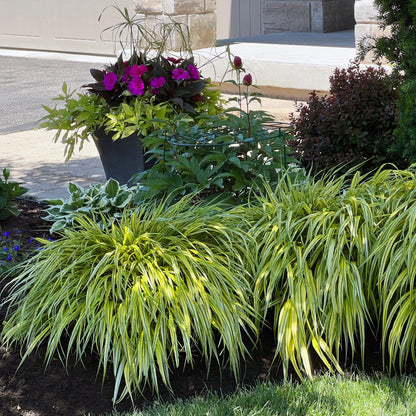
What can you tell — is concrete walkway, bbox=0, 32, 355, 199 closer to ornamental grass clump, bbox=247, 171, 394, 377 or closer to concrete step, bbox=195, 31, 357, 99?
concrete step, bbox=195, 31, 357, 99

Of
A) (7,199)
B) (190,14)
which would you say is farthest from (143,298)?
(190,14)

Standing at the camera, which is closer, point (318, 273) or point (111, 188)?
point (318, 273)

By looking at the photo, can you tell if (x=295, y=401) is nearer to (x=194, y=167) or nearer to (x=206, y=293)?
(x=206, y=293)

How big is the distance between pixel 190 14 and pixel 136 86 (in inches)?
244

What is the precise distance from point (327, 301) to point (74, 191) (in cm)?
214

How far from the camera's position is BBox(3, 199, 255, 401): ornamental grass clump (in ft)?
9.93

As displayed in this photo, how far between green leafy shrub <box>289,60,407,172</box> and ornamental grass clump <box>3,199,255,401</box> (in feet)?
5.93

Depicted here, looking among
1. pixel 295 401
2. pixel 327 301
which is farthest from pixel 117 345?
pixel 327 301

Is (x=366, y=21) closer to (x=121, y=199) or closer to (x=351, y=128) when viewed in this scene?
(x=351, y=128)

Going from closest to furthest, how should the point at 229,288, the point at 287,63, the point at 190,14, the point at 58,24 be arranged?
the point at 229,288 → the point at 287,63 → the point at 190,14 → the point at 58,24

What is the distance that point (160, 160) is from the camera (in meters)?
4.62

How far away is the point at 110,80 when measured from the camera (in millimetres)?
5148

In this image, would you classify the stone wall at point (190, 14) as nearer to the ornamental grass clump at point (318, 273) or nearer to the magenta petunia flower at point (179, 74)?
the magenta petunia flower at point (179, 74)

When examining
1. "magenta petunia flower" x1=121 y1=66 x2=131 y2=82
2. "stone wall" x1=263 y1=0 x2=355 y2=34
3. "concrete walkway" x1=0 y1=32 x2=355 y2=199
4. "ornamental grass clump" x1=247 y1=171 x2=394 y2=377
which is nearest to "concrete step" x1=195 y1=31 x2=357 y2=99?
"concrete walkway" x1=0 y1=32 x2=355 y2=199
